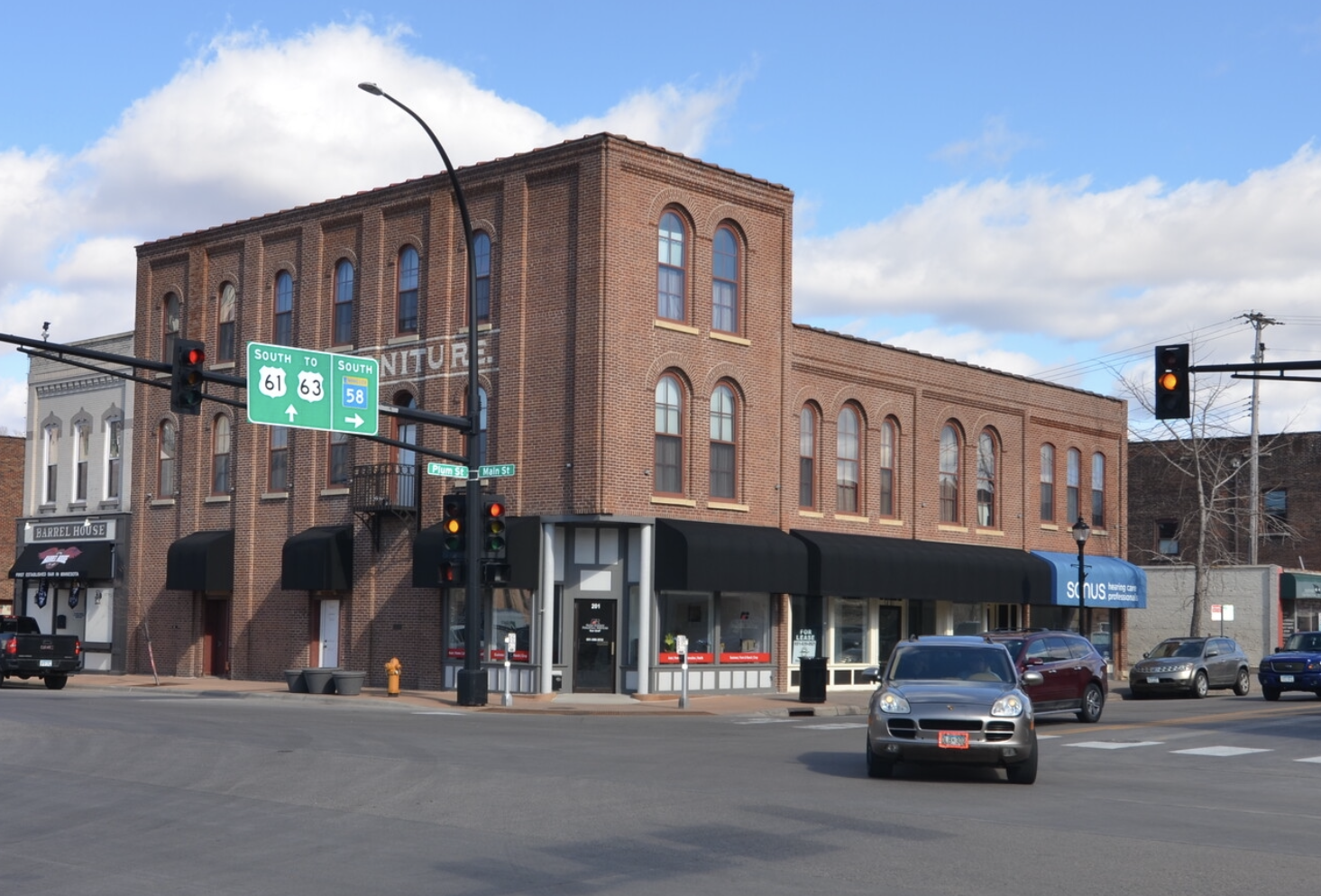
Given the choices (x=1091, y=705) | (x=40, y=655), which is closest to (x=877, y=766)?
(x=1091, y=705)

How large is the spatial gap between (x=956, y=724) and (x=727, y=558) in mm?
17527

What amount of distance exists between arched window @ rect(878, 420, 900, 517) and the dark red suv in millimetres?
12585

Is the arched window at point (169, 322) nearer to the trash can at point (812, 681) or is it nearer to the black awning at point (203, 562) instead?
the black awning at point (203, 562)

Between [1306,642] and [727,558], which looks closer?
[727,558]

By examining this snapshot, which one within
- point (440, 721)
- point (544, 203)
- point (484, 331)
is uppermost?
point (544, 203)

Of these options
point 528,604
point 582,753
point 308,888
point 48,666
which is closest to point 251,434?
point 48,666

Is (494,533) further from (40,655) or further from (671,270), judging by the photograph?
(40,655)

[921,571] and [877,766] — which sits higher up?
[921,571]

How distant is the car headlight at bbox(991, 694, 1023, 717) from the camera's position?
1628 cm

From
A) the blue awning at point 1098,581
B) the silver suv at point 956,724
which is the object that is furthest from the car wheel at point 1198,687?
the silver suv at point 956,724

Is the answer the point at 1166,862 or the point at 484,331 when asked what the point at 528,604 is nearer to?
the point at 484,331

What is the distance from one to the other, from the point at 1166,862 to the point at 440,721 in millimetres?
16416

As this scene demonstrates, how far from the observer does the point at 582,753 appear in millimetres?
19875

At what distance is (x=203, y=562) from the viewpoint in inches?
1578
